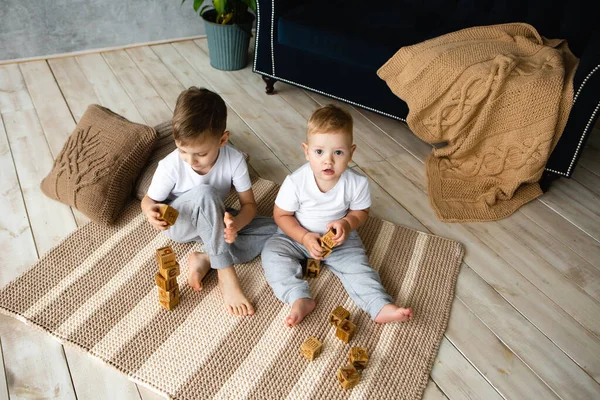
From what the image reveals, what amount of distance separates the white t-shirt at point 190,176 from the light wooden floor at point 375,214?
1.44ft

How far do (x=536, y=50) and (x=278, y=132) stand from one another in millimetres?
1129

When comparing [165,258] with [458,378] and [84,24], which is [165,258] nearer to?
[458,378]

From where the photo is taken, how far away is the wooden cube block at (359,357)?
1235mm

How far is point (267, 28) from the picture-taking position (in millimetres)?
2271

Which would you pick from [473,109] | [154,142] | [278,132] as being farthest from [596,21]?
[154,142]

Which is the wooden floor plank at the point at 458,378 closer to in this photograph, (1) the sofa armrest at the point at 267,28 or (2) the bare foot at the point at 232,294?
(2) the bare foot at the point at 232,294

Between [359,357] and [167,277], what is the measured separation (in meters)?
0.55

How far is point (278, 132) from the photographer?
7.30ft

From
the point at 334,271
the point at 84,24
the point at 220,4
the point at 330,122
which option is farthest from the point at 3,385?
the point at 84,24

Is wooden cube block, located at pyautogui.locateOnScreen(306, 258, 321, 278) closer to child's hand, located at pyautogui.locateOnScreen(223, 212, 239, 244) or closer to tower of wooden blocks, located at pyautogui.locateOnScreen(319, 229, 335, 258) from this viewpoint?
tower of wooden blocks, located at pyautogui.locateOnScreen(319, 229, 335, 258)

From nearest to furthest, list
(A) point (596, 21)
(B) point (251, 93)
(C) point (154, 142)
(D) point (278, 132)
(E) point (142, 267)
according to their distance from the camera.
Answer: (E) point (142, 267)
(C) point (154, 142)
(A) point (596, 21)
(D) point (278, 132)
(B) point (251, 93)

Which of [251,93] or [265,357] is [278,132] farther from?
[265,357]

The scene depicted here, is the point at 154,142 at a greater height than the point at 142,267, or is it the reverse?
the point at 154,142

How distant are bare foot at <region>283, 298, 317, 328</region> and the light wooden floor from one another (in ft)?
1.27
